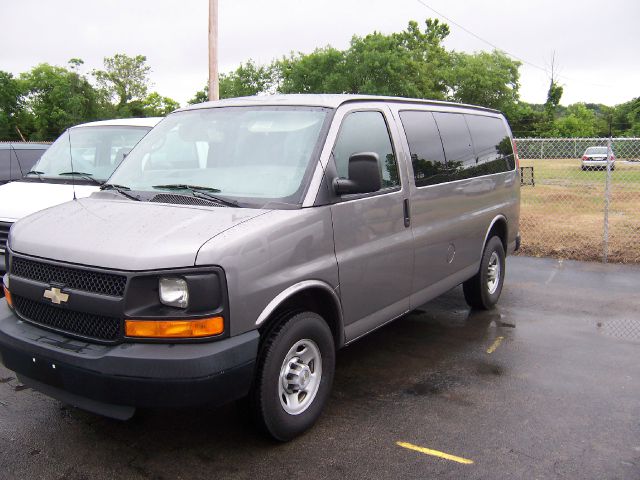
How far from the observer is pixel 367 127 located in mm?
4406

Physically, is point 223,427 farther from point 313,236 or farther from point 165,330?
point 313,236

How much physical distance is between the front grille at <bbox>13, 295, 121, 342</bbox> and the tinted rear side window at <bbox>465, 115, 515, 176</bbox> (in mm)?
3921

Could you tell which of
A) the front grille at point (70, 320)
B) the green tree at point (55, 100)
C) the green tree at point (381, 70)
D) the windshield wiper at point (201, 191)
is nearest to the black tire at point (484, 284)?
the windshield wiper at point (201, 191)

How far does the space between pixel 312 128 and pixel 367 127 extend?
1.83ft

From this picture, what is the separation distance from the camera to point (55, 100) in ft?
183

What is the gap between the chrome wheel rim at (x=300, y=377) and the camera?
360cm

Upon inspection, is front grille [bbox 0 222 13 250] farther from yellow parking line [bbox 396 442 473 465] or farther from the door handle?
yellow parking line [bbox 396 442 473 465]

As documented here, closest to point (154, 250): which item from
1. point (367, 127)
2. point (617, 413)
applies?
point (367, 127)

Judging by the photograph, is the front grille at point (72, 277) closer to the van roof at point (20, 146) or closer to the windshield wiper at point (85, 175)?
the windshield wiper at point (85, 175)

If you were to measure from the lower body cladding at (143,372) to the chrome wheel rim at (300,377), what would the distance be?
1.33 feet

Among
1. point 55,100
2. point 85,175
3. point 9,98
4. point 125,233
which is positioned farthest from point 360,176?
point 9,98

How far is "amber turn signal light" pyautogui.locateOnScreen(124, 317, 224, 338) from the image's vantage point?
307 centimetres

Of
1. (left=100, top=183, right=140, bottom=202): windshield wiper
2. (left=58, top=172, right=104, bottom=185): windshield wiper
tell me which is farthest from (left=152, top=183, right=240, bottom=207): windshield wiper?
(left=58, top=172, right=104, bottom=185): windshield wiper

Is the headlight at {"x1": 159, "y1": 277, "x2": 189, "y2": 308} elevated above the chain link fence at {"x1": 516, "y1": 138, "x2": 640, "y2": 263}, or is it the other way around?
the headlight at {"x1": 159, "y1": 277, "x2": 189, "y2": 308}
